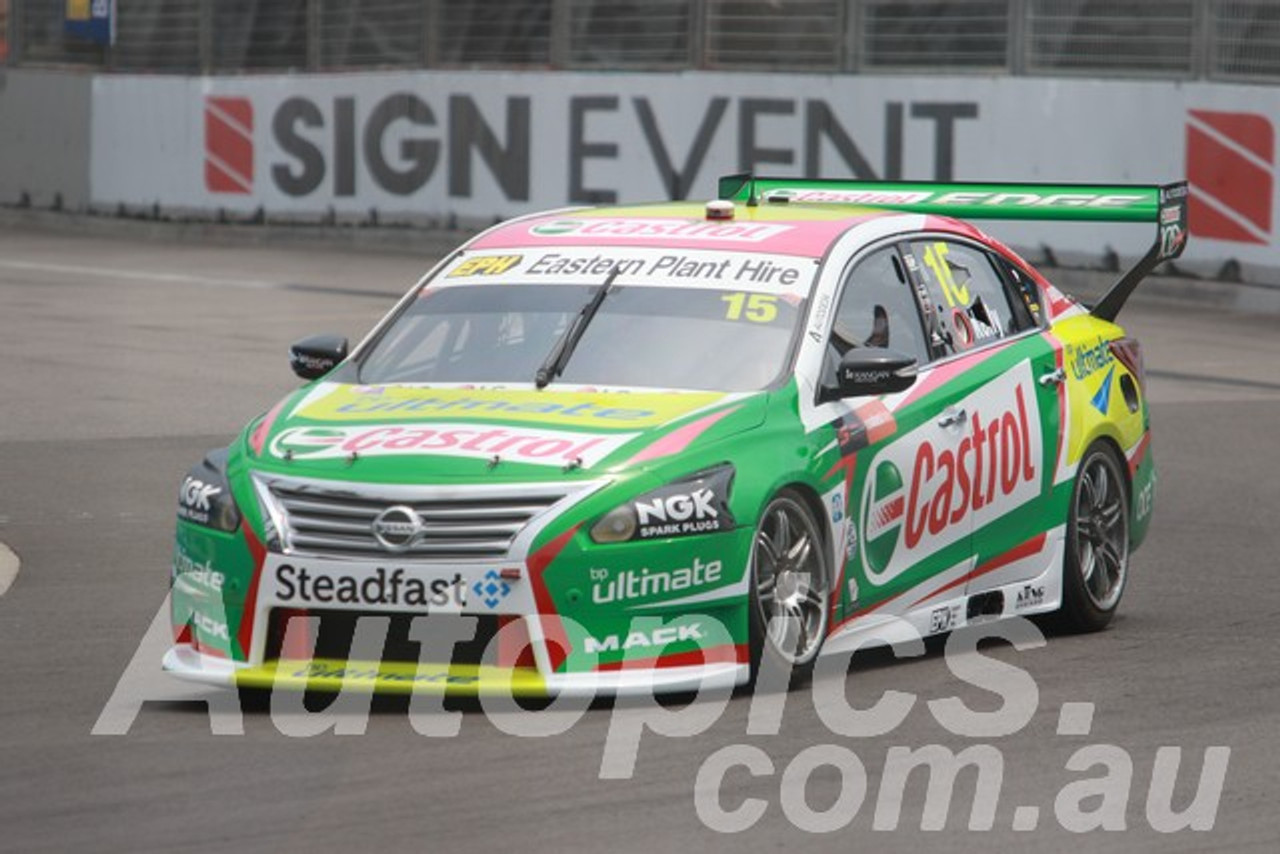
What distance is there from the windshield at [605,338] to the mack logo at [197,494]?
3.04 ft

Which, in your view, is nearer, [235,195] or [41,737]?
[41,737]

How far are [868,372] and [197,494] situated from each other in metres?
2.04

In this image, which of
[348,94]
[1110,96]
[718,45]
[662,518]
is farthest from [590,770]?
[348,94]

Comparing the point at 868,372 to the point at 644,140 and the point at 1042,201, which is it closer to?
the point at 1042,201

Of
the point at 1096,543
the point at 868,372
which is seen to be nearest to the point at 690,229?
the point at 868,372

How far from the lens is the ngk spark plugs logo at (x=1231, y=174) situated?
24.1 meters

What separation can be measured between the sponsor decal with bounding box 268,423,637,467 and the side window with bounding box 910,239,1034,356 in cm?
182

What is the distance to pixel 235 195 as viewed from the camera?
32.4 m

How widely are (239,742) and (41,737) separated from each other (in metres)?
0.55

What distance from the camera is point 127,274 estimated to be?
27.9 meters

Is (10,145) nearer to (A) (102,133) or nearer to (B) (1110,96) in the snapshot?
(A) (102,133)

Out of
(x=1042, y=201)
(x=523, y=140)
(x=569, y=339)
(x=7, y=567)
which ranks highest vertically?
(x=1042, y=201)

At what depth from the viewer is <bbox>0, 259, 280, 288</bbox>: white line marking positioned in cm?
2700

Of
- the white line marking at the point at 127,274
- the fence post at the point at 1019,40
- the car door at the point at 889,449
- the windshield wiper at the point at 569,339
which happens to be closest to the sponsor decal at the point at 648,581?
the car door at the point at 889,449
